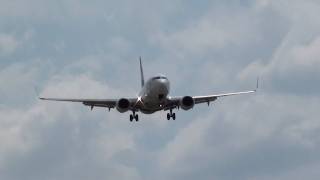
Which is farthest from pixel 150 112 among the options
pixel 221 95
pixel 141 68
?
pixel 141 68

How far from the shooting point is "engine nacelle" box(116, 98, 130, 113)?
105 m

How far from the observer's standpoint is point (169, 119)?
354 feet

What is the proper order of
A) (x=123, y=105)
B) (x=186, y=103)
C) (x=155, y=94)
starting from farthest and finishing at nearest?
(x=123, y=105) → (x=186, y=103) → (x=155, y=94)

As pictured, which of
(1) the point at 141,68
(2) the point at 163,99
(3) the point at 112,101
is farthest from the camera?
(1) the point at 141,68

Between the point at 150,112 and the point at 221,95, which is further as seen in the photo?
the point at 221,95

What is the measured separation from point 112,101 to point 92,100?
7.46ft

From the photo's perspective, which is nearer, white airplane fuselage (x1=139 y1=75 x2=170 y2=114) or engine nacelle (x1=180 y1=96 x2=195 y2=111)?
white airplane fuselage (x1=139 y1=75 x2=170 y2=114)

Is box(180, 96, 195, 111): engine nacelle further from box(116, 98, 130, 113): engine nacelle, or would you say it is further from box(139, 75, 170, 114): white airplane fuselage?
box(116, 98, 130, 113): engine nacelle

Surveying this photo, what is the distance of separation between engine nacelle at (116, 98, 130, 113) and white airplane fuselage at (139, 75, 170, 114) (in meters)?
1.79

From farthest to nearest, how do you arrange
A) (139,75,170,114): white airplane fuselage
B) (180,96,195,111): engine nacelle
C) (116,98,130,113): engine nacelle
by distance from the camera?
(116,98,130,113): engine nacelle, (180,96,195,111): engine nacelle, (139,75,170,114): white airplane fuselage

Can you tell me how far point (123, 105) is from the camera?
105 metres

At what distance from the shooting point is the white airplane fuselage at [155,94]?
10081 cm

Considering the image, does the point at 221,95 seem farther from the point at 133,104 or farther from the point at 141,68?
the point at 141,68

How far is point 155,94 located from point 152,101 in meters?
1.38
